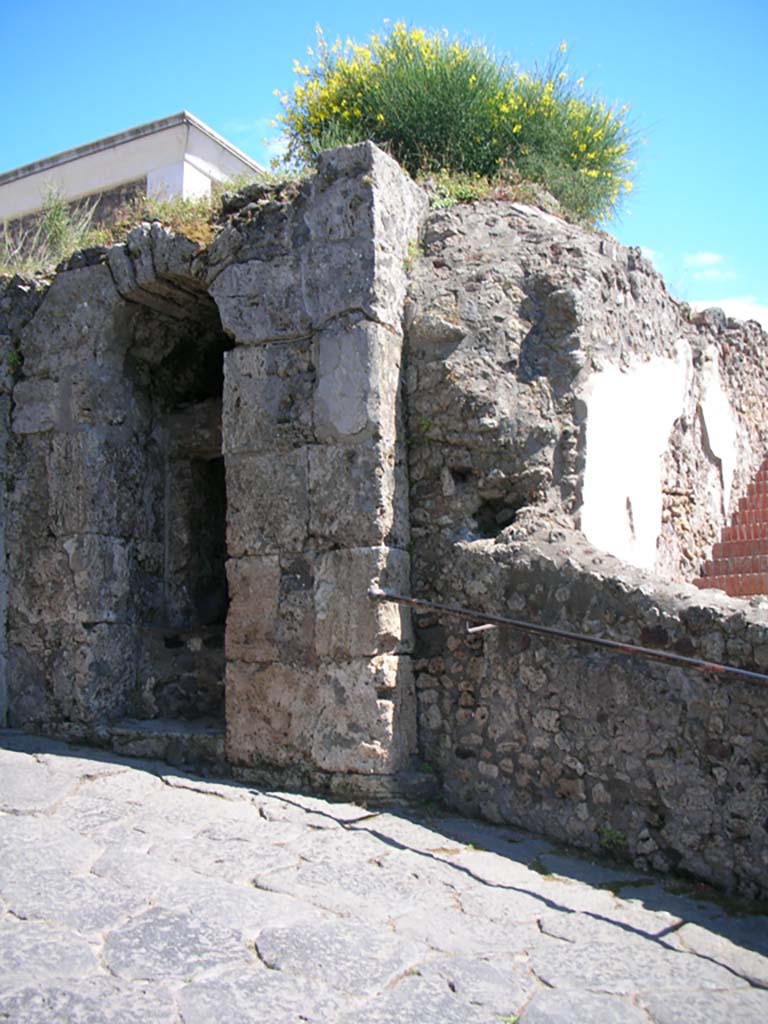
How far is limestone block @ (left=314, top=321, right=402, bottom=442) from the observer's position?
5.05 m

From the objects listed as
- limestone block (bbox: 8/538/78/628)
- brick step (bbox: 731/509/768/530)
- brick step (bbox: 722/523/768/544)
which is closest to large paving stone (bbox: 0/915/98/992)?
limestone block (bbox: 8/538/78/628)

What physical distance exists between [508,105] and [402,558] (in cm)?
397

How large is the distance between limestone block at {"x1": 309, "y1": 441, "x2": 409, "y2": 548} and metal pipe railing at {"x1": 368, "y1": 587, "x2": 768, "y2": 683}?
308 millimetres

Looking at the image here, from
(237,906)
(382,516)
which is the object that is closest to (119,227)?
(382,516)

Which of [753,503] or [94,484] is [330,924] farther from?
[753,503]

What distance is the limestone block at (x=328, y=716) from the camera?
16.1 ft

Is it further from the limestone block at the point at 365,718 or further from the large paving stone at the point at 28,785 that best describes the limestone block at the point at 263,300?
the large paving stone at the point at 28,785

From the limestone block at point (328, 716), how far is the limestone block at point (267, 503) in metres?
0.66

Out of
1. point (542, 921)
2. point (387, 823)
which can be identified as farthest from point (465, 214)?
point (542, 921)

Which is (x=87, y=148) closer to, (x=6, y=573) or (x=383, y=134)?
(x=383, y=134)

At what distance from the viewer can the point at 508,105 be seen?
7.32m

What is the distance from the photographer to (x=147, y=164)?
10438mm

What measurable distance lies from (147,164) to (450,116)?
4.49 m

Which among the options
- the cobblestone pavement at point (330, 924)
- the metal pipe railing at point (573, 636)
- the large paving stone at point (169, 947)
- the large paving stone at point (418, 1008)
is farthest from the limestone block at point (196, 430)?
the large paving stone at point (418, 1008)
